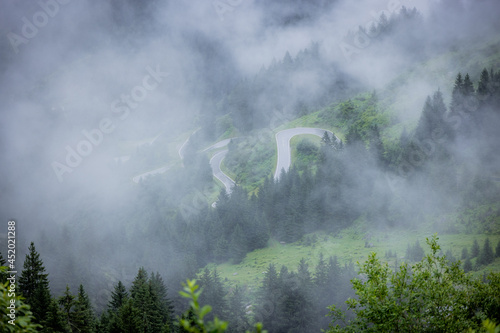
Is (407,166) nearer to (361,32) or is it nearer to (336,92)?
(336,92)

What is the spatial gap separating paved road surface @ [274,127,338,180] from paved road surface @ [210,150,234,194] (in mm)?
15992

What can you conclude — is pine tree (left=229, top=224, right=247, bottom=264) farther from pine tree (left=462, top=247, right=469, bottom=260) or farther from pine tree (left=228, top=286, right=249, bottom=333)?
pine tree (left=462, top=247, right=469, bottom=260)

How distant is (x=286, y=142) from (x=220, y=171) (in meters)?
25.4

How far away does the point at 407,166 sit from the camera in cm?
7006

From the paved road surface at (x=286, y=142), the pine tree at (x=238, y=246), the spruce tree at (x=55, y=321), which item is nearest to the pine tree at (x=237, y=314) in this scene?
the spruce tree at (x=55, y=321)

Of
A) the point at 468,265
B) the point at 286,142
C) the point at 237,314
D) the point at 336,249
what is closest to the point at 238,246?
the point at 336,249

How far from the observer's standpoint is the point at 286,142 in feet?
359

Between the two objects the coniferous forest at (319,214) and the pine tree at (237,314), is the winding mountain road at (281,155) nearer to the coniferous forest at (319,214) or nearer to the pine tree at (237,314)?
the coniferous forest at (319,214)

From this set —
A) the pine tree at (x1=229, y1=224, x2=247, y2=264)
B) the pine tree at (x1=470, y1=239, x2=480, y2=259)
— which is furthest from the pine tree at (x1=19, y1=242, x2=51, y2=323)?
the pine tree at (x1=470, y1=239, x2=480, y2=259)

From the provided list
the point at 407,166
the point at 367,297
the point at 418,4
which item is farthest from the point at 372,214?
the point at 418,4

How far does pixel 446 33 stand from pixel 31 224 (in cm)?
18751

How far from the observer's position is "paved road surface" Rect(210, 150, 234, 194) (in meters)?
103

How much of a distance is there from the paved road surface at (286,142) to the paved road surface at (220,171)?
52.5 feet

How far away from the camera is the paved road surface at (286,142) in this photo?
99.6 meters
